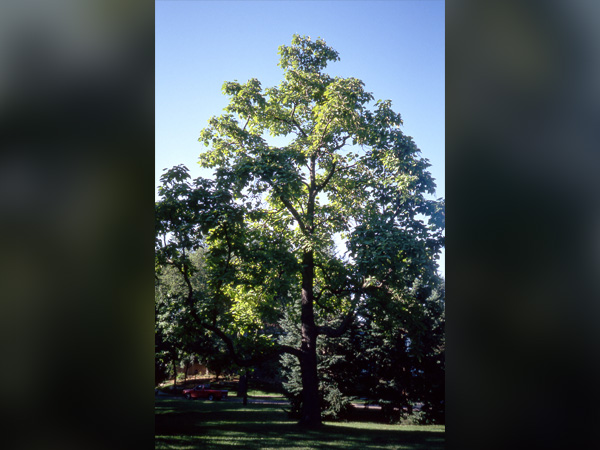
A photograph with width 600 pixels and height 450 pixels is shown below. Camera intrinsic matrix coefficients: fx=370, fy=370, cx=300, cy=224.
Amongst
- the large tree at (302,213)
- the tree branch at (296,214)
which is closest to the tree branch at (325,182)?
the large tree at (302,213)

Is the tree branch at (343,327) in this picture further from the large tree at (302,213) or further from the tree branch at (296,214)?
the tree branch at (296,214)

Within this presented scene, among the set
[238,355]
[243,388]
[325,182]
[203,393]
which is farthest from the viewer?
[243,388]

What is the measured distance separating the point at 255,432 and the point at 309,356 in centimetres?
177

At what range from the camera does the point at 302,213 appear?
26.6ft

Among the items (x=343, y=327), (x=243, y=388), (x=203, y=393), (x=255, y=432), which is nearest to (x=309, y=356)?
(x=343, y=327)

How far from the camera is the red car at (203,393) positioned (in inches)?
332

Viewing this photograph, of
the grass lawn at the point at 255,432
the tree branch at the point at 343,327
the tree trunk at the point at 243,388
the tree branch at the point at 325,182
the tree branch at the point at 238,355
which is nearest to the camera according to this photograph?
the grass lawn at the point at 255,432

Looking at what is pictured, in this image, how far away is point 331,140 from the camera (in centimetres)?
820

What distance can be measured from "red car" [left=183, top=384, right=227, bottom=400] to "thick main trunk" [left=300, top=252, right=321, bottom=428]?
8.12 ft

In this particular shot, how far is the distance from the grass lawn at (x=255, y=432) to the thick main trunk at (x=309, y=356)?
1.07 feet

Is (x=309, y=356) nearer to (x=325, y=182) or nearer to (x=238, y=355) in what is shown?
(x=238, y=355)
